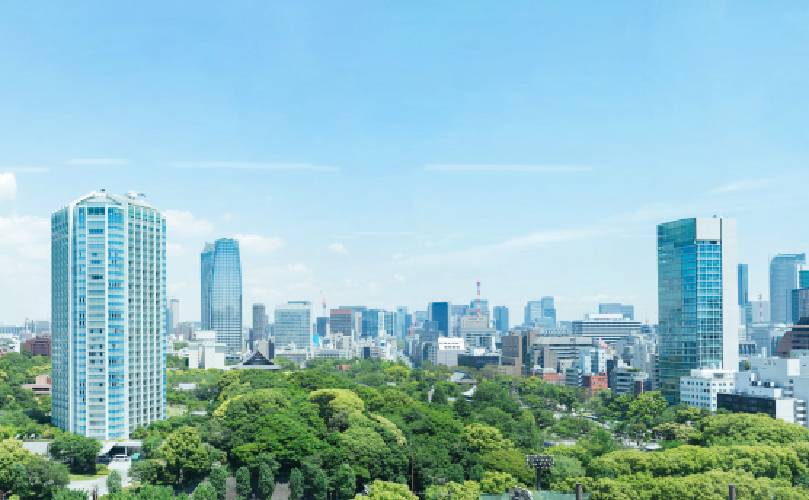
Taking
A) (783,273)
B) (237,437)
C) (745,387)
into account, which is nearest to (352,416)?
(237,437)

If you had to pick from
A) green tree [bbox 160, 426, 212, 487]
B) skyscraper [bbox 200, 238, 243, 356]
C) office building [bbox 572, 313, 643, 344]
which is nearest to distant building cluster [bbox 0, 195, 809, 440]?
green tree [bbox 160, 426, 212, 487]

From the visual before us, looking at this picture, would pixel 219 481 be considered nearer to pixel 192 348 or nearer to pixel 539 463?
pixel 539 463

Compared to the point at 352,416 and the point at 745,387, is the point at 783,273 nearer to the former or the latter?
the point at 745,387

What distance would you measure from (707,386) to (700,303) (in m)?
9.94

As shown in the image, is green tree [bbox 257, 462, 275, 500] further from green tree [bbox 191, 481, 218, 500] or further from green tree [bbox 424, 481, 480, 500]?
green tree [bbox 424, 481, 480, 500]

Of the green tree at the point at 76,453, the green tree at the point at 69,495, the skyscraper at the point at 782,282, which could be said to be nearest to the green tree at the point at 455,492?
the green tree at the point at 69,495

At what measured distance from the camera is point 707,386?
67.1 meters

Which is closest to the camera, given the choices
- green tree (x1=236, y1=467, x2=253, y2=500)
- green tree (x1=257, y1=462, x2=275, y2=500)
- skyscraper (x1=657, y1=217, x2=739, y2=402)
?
green tree (x1=236, y1=467, x2=253, y2=500)

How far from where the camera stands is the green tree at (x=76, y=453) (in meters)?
45.5

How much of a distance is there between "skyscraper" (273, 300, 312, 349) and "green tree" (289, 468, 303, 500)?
146 meters

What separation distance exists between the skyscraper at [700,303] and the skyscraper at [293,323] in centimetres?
11694

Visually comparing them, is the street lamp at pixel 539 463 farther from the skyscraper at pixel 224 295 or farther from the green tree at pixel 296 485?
the skyscraper at pixel 224 295

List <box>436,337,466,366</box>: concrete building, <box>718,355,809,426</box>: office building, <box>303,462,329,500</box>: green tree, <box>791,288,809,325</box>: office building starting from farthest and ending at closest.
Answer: <box>436,337,466,366</box>: concrete building, <box>791,288,809,325</box>: office building, <box>718,355,809,426</box>: office building, <box>303,462,329,500</box>: green tree

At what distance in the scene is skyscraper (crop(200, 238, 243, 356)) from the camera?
182250 millimetres
